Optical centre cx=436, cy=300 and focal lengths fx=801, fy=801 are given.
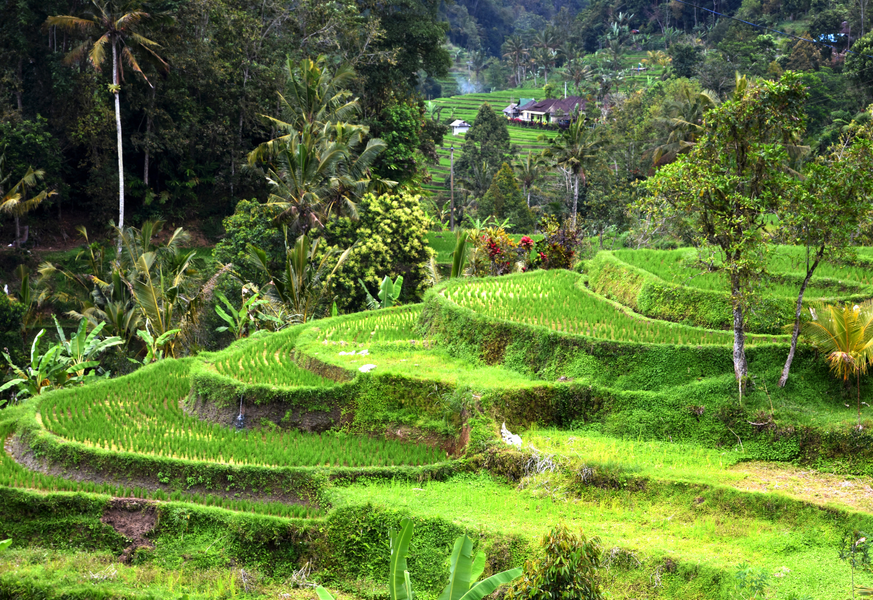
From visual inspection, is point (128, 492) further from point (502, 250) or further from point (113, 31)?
point (113, 31)

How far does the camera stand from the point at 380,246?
21.0 m

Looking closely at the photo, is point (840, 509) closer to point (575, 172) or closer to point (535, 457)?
point (535, 457)

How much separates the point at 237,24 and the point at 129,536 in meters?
21.8

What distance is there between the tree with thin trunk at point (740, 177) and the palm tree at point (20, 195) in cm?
2008

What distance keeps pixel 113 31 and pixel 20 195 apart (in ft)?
18.7

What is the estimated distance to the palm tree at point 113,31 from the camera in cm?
2189

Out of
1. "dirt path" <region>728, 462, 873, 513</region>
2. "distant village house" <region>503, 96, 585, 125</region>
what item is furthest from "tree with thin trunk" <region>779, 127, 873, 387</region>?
"distant village house" <region>503, 96, 585, 125</region>

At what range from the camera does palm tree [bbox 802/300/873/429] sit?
9.70 meters

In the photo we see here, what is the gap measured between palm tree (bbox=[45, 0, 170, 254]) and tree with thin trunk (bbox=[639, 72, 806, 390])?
17460 mm

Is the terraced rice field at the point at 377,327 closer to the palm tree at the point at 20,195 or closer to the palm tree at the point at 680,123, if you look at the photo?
the palm tree at the point at 20,195

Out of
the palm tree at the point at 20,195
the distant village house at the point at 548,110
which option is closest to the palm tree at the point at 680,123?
the palm tree at the point at 20,195

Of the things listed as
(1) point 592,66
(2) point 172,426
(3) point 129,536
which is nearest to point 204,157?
(2) point 172,426

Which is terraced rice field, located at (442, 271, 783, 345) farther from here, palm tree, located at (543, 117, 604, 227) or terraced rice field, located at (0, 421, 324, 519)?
palm tree, located at (543, 117, 604, 227)

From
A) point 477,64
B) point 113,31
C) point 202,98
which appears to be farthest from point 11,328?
point 477,64
